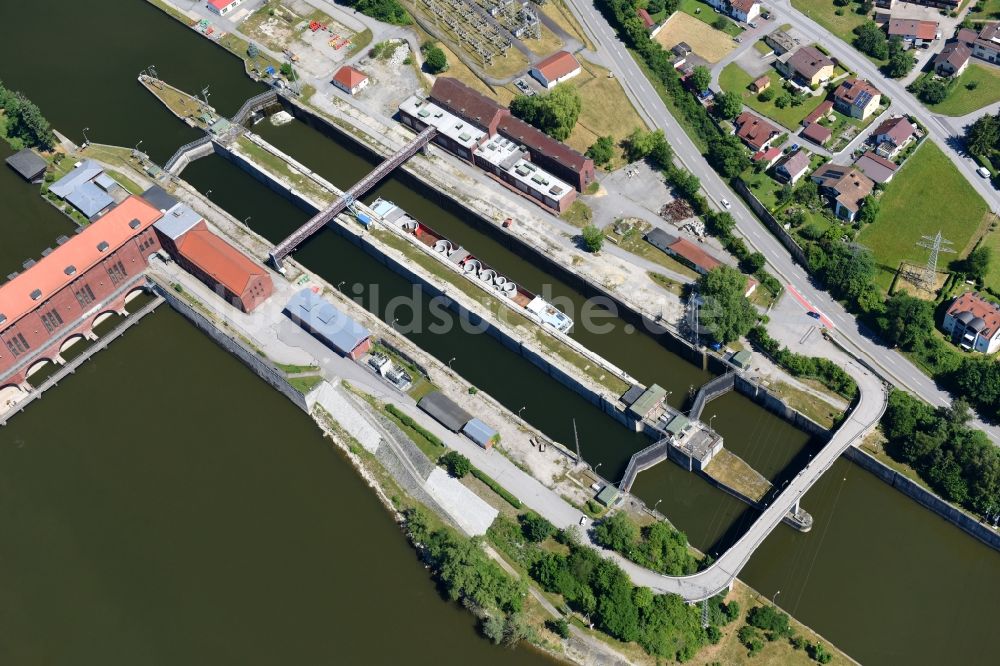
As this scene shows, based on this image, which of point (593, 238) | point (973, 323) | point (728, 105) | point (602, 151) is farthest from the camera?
point (728, 105)

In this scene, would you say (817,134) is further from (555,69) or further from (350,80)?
(350,80)

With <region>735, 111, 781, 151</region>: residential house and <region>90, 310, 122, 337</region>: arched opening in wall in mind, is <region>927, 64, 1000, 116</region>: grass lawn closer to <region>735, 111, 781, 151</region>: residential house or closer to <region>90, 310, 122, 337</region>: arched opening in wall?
<region>735, 111, 781, 151</region>: residential house

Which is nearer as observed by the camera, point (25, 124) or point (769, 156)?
point (769, 156)

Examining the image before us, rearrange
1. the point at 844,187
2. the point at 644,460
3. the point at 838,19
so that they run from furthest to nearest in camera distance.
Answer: the point at 838,19 < the point at 844,187 < the point at 644,460

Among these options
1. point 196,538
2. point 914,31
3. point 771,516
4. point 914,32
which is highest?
point 196,538

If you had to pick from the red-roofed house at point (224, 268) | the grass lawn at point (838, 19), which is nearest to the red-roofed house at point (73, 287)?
the red-roofed house at point (224, 268)

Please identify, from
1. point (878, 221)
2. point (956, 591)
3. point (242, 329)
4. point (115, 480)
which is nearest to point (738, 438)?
point (956, 591)

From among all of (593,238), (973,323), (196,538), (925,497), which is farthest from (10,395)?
(973,323)

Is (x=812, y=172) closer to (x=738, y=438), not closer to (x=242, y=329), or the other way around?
(x=738, y=438)
